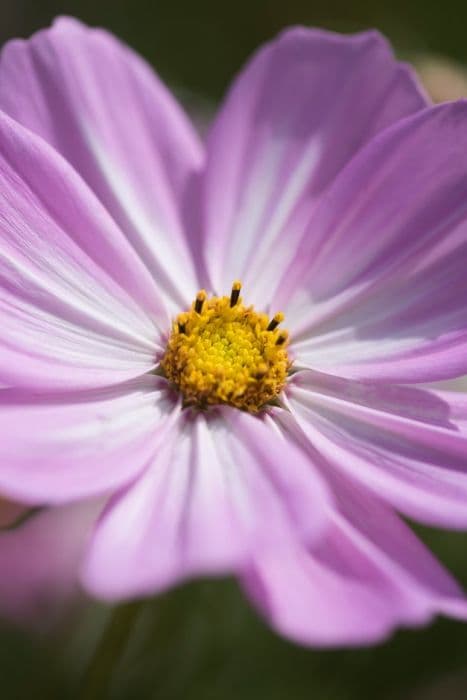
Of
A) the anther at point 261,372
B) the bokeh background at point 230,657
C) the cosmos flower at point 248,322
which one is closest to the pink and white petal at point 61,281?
the cosmos flower at point 248,322

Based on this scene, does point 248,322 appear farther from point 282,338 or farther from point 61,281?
point 61,281

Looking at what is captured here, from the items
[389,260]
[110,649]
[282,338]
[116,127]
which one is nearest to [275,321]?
[282,338]

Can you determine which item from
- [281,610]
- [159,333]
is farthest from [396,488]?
[159,333]

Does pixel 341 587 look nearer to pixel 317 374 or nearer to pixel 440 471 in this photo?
pixel 440 471

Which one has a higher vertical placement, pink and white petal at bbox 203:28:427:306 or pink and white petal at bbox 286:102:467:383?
pink and white petal at bbox 203:28:427:306

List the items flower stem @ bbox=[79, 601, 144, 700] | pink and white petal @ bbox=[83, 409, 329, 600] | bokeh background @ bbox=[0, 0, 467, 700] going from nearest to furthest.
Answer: pink and white petal @ bbox=[83, 409, 329, 600] → flower stem @ bbox=[79, 601, 144, 700] → bokeh background @ bbox=[0, 0, 467, 700]

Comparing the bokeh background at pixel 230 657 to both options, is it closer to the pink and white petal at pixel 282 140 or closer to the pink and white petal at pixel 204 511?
the pink and white petal at pixel 282 140

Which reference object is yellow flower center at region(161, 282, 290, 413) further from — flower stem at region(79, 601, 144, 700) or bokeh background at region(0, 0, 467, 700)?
bokeh background at region(0, 0, 467, 700)

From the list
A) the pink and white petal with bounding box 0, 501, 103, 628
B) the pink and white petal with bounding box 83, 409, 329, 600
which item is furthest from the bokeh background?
the pink and white petal with bounding box 83, 409, 329, 600
